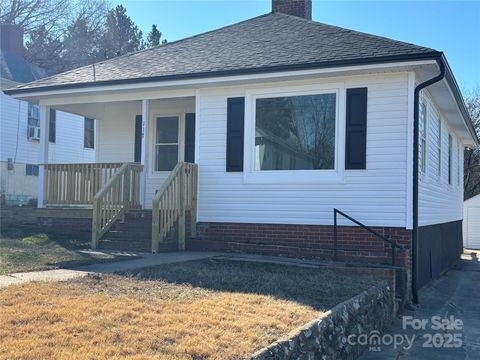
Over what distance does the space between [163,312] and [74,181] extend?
7.79 metres

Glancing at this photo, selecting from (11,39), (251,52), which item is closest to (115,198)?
(251,52)

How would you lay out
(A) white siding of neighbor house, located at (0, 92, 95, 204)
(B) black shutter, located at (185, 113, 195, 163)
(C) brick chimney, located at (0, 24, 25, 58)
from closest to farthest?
(B) black shutter, located at (185, 113, 195, 163), (A) white siding of neighbor house, located at (0, 92, 95, 204), (C) brick chimney, located at (0, 24, 25, 58)

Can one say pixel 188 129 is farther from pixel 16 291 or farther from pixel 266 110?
pixel 16 291

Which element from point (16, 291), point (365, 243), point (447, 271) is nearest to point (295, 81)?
point (365, 243)

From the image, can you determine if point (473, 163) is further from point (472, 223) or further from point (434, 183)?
point (434, 183)

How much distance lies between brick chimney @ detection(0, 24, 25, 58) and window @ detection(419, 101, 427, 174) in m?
20.2

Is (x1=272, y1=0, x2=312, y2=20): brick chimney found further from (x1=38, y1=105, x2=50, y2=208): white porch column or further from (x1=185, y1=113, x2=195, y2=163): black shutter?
(x1=38, y1=105, x2=50, y2=208): white porch column

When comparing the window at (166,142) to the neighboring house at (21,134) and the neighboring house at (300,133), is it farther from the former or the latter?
the neighboring house at (21,134)

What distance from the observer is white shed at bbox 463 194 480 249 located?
82.6 feet

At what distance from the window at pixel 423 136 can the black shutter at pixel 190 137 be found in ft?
18.0

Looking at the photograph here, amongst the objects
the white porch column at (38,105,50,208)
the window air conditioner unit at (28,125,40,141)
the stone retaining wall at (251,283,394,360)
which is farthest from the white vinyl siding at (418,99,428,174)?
the window air conditioner unit at (28,125,40,141)

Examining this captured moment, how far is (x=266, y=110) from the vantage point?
1067 cm

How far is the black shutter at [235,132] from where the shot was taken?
Result: 35.3 feet

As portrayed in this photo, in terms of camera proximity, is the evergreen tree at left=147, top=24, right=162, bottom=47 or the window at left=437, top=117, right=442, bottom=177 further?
the evergreen tree at left=147, top=24, right=162, bottom=47
